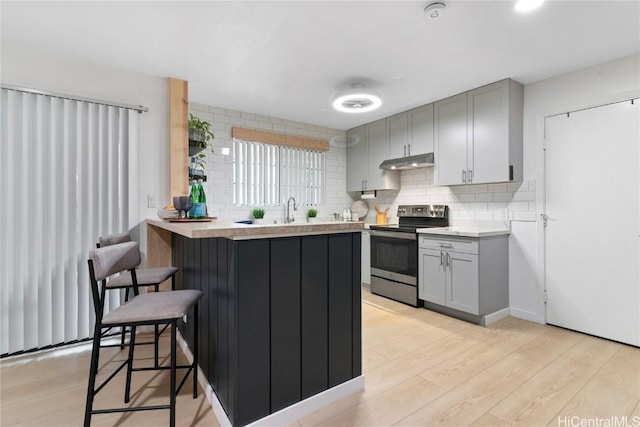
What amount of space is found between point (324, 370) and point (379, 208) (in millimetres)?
3433

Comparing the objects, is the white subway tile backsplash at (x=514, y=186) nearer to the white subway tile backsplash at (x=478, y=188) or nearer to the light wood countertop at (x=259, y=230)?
the white subway tile backsplash at (x=478, y=188)

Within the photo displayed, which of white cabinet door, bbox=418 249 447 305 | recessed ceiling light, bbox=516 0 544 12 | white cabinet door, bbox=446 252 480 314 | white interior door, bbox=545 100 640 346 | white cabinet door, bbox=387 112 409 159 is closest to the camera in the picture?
recessed ceiling light, bbox=516 0 544 12

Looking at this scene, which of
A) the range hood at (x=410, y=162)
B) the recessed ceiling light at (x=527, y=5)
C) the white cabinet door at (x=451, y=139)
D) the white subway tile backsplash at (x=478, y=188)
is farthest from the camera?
the range hood at (x=410, y=162)

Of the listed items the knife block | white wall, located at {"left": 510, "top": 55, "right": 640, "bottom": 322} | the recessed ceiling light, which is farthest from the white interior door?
the knife block

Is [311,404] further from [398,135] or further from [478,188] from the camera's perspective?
[398,135]

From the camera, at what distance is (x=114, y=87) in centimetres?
282

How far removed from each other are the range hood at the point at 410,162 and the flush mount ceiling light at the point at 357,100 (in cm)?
120

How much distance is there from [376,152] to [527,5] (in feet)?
8.95

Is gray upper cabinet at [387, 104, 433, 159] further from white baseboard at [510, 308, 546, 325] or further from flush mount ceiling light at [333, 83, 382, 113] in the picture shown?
white baseboard at [510, 308, 546, 325]

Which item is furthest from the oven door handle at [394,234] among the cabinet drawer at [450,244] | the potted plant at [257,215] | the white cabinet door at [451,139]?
the potted plant at [257,215]

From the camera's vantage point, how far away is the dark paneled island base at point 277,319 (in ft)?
4.94

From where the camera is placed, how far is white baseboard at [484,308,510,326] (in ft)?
10.1

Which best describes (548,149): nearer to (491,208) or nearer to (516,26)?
(491,208)

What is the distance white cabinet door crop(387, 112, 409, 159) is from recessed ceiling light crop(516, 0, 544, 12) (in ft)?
7.01
